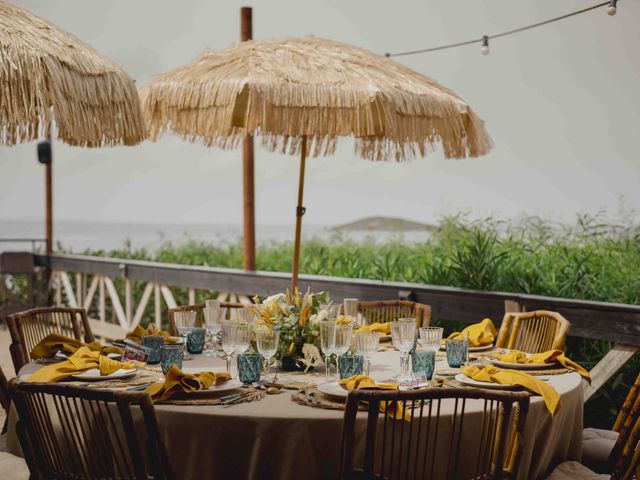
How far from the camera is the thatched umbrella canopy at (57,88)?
2.80 meters

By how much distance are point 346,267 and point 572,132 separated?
10.3 meters

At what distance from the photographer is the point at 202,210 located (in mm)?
44062

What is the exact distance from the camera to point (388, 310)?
14.0 ft

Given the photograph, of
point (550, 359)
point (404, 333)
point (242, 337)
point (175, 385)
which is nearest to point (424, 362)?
point (404, 333)

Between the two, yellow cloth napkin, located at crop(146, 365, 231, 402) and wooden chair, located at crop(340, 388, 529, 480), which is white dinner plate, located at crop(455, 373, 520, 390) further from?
yellow cloth napkin, located at crop(146, 365, 231, 402)

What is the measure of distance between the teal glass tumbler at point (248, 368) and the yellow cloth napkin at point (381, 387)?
29cm

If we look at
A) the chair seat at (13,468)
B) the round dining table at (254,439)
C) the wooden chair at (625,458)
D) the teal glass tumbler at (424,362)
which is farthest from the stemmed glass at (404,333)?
the chair seat at (13,468)

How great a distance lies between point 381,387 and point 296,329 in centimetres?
65

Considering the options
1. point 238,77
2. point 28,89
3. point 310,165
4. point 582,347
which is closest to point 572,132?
point 582,347

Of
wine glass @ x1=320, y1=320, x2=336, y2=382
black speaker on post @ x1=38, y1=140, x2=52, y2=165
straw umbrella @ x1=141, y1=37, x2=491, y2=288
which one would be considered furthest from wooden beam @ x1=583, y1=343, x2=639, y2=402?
black speaker on post @ x1=38, y1=140, x2=52, y2=165

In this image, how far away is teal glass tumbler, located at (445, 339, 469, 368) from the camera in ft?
9.61

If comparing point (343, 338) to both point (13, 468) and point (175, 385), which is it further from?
point (13, 468)

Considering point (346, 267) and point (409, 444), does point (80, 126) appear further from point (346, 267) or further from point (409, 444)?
point (346, 267)

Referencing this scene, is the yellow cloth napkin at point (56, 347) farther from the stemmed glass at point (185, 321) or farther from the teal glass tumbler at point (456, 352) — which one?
the teal glass tumbler at point (456, 352)
